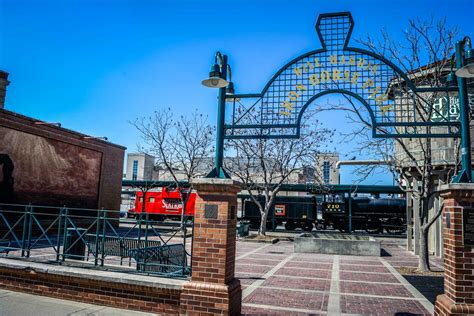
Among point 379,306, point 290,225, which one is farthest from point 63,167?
point 290,225

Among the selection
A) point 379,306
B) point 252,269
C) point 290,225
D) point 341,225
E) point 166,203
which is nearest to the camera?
point 379,306

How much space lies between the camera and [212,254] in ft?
18.1

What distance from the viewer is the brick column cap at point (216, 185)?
550 cm

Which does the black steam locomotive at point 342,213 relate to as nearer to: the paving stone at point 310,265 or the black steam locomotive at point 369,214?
the black steam locomotive at point 369,214

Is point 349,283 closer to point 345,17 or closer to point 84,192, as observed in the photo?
point 345,17

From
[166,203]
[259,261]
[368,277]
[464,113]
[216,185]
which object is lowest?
[259,261]

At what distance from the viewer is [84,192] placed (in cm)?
2067

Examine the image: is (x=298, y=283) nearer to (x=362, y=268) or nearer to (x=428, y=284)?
(x=428, y=284)

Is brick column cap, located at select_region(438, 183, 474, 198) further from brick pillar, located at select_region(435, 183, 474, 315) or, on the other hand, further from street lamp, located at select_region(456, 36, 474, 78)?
street lamp, located at select_region(456, 36, 474, 78)

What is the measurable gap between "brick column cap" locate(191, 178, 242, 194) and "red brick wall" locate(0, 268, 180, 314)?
5.70 ft

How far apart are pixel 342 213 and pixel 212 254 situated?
2770 cm

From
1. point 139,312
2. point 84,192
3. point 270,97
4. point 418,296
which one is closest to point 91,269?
point 139,312

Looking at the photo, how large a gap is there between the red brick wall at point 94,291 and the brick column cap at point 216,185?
1738mm

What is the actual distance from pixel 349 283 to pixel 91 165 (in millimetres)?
17091
